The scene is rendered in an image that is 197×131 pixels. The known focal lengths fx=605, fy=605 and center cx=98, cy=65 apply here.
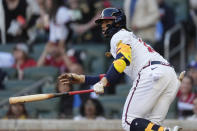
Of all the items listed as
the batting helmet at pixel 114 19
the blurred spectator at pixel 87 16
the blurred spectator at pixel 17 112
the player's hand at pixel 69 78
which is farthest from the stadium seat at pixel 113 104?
the batting helmet at pixel 114 19

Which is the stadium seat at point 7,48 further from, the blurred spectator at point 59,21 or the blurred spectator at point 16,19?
the blurred spectator at point 59,21

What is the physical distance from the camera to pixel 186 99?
9422 millimetres

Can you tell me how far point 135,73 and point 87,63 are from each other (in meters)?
4.38

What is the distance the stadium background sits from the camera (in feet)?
30.9

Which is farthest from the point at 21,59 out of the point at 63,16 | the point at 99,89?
the point at 99,89

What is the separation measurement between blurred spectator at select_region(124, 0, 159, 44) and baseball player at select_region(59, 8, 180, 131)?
4067 millimetres

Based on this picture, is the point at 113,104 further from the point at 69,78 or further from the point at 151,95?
the point at 151,95

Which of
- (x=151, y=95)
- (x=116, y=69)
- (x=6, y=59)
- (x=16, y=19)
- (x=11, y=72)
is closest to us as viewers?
(x=116, y=69)

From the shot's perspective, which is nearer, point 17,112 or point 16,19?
point 17,112

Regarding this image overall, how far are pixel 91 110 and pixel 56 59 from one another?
192 cm

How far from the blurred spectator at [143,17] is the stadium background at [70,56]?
3.5 inches

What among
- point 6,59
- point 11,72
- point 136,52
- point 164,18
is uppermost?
point 136,52

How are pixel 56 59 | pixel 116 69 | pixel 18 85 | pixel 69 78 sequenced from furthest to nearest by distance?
pixel 56 59 → pixel 18 85 → pixel 69 78 → pixel 116 69

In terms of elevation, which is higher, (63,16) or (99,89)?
(63,16)
